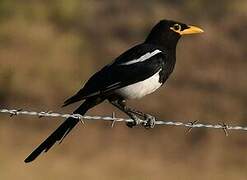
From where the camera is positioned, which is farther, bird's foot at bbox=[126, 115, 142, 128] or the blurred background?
the blurred background

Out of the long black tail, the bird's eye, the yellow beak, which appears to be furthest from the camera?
the bird's eye

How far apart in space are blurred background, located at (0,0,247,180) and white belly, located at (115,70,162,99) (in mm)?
4949

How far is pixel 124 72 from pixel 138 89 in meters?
0.18

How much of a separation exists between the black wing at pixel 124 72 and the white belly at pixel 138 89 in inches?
1.2

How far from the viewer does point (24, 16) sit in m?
24.6

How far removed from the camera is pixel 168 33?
772 centimetres

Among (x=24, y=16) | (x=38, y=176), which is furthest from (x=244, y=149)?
(x=24, y=16)

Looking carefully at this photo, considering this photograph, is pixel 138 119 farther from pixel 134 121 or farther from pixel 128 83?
pixel 128 83

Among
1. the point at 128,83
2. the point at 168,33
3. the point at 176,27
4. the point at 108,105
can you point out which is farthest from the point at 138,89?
the point at 108,105

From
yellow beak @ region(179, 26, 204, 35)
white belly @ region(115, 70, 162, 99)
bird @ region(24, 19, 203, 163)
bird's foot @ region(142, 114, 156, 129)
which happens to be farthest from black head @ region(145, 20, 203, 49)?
bird's foot @ region(142, 114, 156, 129)

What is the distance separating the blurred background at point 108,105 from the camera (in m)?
13.5

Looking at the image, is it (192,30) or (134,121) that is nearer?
(134,121)

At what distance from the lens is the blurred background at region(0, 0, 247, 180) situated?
44.2 feet

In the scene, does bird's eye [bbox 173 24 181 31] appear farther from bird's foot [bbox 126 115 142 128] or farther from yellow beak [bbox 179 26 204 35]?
bird's foot [bbox 126 115 142 128]
